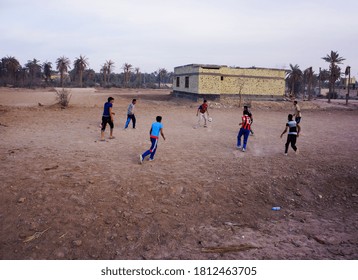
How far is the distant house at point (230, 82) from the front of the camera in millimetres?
27047

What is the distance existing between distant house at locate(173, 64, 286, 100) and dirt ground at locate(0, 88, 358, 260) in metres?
18.2

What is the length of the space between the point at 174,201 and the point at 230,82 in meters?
24.2

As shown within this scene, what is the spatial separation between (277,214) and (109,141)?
658 centimetres

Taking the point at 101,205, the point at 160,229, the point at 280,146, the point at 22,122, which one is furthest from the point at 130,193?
the point at 22,122

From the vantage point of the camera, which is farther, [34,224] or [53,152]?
[53,152]

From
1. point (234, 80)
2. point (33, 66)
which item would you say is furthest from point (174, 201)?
point (33, 66)

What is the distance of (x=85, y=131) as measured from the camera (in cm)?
1191

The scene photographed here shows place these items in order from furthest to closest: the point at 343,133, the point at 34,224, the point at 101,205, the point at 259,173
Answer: the point at 343,133 → the point at 259,173 → the point at 101,205 → the point at 34,224

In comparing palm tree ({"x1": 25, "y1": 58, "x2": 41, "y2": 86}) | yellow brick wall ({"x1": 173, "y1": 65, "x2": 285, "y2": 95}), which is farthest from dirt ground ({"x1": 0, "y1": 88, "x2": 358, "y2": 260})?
palm tree ({"x1": 25, "y1": 58, "x2": 41, "y2": 86})

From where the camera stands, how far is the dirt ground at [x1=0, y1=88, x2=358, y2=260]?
4238 mm

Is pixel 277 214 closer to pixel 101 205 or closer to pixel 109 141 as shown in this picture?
pixel 101 205

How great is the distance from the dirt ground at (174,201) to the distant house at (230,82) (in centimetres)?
1816

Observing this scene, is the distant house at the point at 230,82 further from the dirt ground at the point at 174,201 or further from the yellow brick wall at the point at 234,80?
the dirt ground at the point at 174,201

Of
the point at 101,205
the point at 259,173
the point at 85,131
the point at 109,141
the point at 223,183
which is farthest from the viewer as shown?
the point at 85,131
